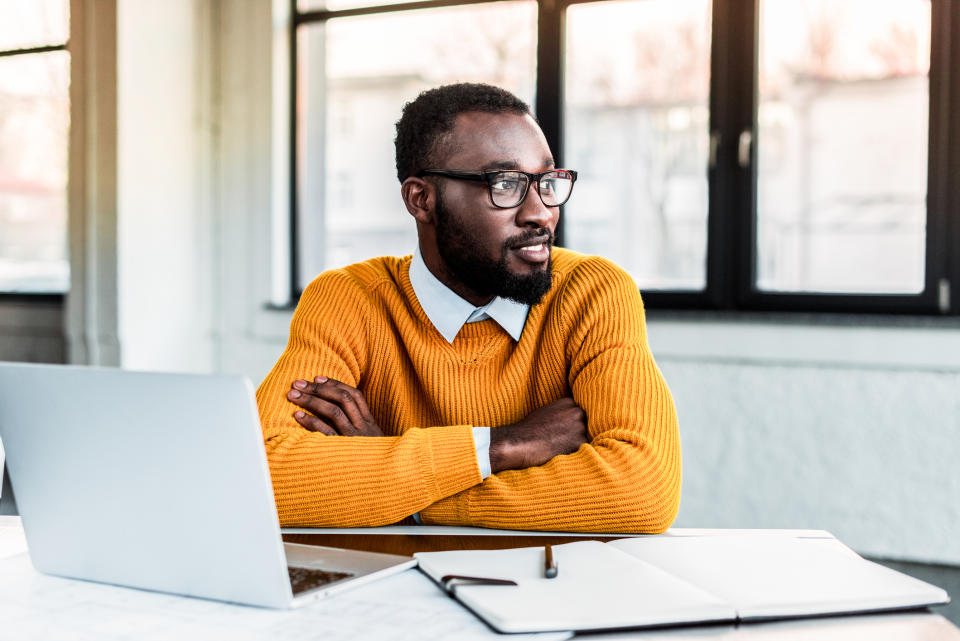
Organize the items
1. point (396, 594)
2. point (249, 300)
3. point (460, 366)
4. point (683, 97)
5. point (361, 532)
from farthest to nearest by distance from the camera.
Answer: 1. point (249, 300)
2. point (683, 97)
3. point (460, 366)
4. point (361, 532)
5. point (396, 594)

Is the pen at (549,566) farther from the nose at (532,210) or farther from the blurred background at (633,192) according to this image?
the blurred background at (633,192)

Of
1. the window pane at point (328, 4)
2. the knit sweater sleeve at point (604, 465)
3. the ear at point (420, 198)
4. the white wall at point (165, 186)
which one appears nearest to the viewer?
the knit sweater sleeve at point (604, 465)

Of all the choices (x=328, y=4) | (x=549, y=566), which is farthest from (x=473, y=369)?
(x=328, y=4)

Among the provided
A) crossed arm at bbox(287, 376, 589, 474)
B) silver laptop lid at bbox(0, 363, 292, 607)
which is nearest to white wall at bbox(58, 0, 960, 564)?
crossed arm at bbox(287, 376, 589, 474)

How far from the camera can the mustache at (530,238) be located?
1.63 metres

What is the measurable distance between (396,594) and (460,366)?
0.75 m

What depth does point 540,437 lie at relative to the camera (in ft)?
4.69

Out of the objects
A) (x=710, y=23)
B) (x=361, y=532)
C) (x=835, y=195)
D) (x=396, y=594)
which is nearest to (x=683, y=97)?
(x=710, y=23)

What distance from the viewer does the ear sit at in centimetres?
176

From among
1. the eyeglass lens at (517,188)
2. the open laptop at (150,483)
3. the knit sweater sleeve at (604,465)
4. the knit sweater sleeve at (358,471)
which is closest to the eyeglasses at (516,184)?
the eyeglass lens at (517,188)

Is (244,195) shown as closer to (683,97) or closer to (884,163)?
(683,97)

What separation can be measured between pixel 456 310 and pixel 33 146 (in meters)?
3.05

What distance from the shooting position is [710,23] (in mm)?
3041

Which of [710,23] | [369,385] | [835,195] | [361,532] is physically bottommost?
[361,532]
